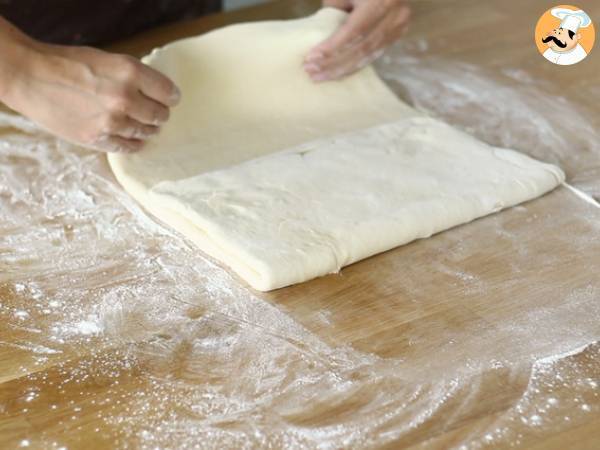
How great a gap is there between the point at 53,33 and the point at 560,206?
1109mm

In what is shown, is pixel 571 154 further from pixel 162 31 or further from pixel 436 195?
pixel 162 31

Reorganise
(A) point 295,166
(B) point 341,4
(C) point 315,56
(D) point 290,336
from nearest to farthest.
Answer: (D) point 290,336 → (A) point 295,166 → (C) point 315,56 → (B) point 341,4

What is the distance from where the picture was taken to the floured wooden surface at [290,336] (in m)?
1.11

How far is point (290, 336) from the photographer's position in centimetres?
127

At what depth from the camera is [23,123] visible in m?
1.82

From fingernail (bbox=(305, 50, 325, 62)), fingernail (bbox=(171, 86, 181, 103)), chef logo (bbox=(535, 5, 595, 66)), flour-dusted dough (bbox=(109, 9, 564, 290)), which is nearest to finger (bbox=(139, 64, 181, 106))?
fingernail (bbox=(171, 86, 181, 103))

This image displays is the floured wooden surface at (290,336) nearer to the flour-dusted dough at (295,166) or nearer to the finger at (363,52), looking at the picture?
the flour-dusted dough at (295,166)

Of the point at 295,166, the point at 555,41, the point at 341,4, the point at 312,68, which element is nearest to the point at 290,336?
the point at 295,166

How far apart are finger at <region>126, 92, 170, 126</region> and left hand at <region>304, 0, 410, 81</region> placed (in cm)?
42

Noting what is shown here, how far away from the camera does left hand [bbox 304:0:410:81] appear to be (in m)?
1.80

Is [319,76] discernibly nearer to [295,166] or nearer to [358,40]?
[358,40]

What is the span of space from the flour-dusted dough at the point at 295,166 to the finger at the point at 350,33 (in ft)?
0.11

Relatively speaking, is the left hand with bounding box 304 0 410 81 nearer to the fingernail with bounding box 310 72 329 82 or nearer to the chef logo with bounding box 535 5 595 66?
the fingernail with bounding box 310 72 329 82

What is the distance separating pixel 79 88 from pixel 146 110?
10cm
